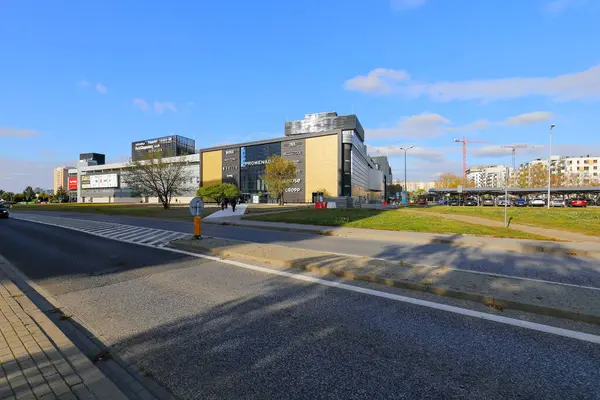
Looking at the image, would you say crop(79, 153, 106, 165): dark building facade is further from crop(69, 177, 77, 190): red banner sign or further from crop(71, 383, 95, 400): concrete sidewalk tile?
crop(71, 383, 95, 400): concrete sidewalk tile

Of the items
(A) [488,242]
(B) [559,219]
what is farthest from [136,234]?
(B) [559,219]

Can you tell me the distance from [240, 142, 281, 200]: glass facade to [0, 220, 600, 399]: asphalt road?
73408mm

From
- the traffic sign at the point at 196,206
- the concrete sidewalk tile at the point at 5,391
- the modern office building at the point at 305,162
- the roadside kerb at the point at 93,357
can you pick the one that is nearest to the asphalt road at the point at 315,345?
the roadside kerb at the point at 93,357

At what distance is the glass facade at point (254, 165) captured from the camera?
Answer: 80.3 metres

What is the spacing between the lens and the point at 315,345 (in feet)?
12.5

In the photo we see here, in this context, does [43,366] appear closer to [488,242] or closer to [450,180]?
[488,242]

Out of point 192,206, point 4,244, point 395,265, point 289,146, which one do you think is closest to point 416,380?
point 395,265

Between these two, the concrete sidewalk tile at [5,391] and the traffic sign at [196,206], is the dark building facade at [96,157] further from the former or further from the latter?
the concrete sidewalk tile at [5,391]

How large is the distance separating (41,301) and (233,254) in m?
4.85

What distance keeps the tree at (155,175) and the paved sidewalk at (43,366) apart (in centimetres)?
4462

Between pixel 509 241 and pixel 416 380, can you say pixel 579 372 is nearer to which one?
pixel 416 380

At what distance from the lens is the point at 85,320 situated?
4809mm

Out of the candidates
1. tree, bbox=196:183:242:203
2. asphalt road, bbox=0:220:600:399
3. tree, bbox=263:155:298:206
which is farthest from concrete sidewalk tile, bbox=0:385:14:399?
tree, bbox=196:183:242:203

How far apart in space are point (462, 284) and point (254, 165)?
78862 mm
